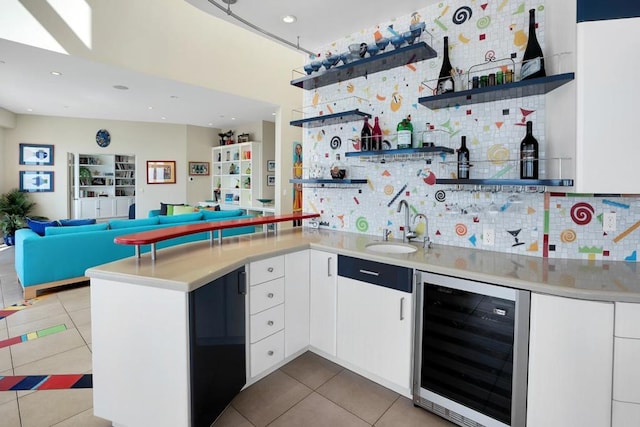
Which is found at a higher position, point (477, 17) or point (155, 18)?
point (155, 18)

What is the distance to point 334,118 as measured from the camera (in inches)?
115

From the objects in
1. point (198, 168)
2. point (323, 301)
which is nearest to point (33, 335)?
point (323, 301)

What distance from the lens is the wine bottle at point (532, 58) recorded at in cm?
189

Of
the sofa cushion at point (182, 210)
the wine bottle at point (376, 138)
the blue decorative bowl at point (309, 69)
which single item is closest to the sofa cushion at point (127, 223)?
the sofa cushion at point (182, 210)

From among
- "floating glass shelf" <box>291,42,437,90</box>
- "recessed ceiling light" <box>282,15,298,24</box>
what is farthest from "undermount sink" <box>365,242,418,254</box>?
"recessed ceiling light" <box>282,15,298,24</box>

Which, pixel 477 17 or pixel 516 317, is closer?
Answer: pixel 516 317

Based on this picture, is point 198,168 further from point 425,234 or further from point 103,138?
point 425,234

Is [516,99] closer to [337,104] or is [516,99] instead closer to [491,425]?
[337,104]

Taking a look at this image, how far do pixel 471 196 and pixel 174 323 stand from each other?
2.01 m

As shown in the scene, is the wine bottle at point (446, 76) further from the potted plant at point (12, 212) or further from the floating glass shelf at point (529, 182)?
the potted plant at point (12, 212)

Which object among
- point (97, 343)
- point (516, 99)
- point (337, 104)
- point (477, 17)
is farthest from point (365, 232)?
point (97, 343)

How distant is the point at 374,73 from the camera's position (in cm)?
283

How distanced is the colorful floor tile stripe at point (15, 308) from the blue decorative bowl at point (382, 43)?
14.4ft

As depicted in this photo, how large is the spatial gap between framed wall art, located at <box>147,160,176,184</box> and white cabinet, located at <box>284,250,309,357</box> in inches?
308
